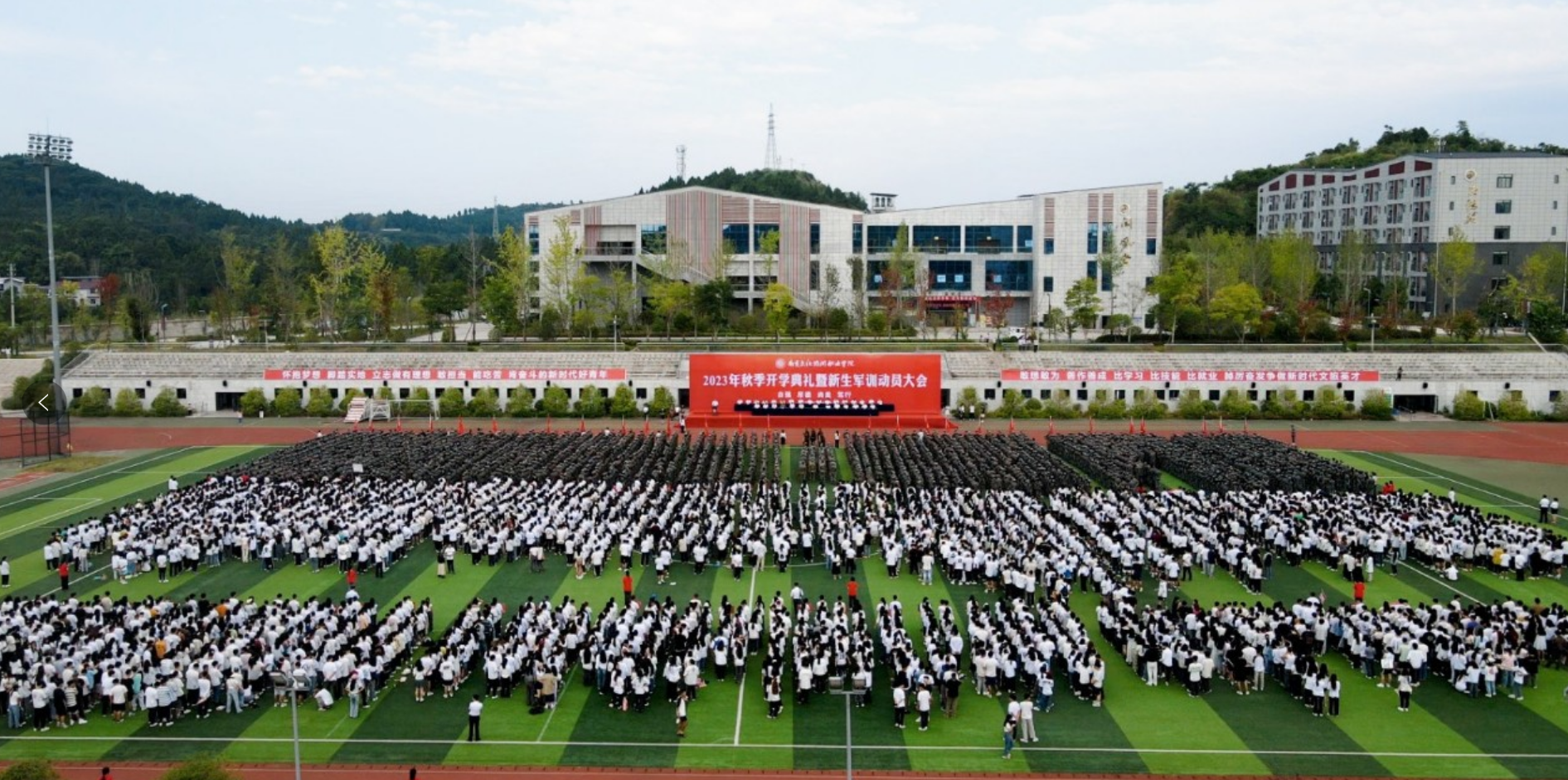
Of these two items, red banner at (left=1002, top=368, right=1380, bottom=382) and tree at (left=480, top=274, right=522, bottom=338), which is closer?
red banner at (left=1002, top=368, right=1380, bottom=382)

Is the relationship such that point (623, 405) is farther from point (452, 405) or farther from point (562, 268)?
point (562, 268)

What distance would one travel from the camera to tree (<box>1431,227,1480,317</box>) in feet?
213

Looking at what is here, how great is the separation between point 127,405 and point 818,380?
3304 centimetres

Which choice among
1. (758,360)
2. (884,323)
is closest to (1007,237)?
(884,323)

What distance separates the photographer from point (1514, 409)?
49.3 m

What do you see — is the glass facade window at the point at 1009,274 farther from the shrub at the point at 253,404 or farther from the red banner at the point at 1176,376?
the shrub at the point at 253,404

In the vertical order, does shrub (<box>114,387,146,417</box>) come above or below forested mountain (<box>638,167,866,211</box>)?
below

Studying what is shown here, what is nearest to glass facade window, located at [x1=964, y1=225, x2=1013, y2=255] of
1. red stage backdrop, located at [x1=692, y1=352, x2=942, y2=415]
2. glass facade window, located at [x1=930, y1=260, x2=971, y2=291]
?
glass facade window, located at [x1=930, y1=260, x2=971, y2=291]

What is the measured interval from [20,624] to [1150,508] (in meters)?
25.1

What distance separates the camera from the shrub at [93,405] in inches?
2016

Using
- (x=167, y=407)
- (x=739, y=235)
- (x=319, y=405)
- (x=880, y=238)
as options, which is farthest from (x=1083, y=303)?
(x=167, y=407)

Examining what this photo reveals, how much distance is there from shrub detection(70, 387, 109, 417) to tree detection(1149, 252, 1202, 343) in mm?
57120

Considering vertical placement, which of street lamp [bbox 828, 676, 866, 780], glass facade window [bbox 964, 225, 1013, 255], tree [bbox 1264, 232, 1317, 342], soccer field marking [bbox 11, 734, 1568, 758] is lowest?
soccer field marking [bbox 11, 734, 1568, 758]

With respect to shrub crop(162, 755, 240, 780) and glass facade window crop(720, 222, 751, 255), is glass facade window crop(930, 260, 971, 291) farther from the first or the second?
shrub crop(162, 755, 240, 780)
